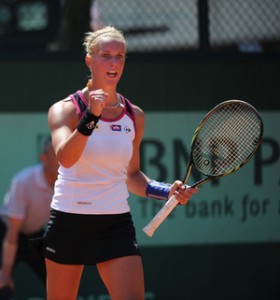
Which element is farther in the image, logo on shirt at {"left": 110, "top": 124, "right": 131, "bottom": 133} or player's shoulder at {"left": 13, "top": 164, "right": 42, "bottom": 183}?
player's shoulder at {"left": 13, "top": 164, "right": 42, "bottom": 183}

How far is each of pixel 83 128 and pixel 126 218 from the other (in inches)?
24.6

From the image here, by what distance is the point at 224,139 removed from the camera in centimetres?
418

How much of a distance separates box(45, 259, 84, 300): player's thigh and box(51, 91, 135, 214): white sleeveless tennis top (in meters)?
0.27

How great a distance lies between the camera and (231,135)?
4.20 m

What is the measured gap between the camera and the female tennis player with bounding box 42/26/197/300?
12.5ft

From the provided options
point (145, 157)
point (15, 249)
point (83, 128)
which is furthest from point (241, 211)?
point (83, 128)

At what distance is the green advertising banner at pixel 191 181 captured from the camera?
5.89 metres

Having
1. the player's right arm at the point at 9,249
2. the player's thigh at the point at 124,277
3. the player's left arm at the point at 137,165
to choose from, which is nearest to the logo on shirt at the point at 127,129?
the player's left arm at the point at 137,165

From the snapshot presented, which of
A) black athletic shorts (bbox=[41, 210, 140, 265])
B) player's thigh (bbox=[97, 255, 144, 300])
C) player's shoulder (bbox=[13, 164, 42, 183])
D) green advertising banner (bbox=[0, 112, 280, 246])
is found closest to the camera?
player's thigh (bbox=[97, 255, 144, 300])

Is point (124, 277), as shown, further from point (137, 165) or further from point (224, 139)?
point (224, 139)

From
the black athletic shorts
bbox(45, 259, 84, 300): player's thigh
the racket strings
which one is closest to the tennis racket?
the racket strings

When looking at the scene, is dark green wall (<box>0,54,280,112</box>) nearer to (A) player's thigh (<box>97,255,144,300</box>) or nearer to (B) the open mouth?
(B) the open mouth

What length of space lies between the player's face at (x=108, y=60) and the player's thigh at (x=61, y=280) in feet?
2.85

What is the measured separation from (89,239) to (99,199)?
Result: 0.19 meters
